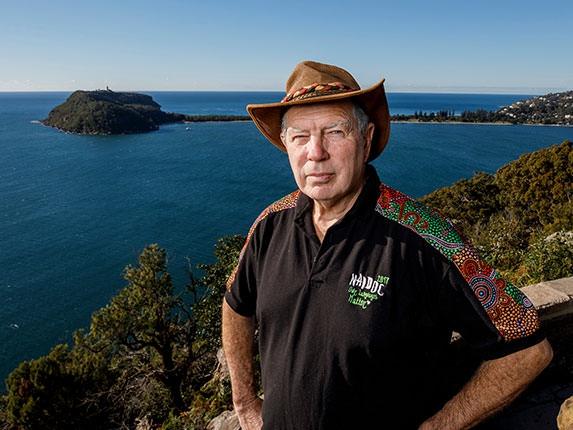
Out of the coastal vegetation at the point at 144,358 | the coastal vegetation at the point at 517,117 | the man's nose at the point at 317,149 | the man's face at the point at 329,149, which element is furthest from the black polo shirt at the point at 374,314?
the coastal vegetation at the point at 517,117

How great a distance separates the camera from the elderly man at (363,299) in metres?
1.75

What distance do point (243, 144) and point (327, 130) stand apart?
104787mm

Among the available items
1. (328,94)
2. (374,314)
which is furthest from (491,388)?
(328,94)

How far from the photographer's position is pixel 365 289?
1818mm

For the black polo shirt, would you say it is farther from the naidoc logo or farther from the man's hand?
the man's hand

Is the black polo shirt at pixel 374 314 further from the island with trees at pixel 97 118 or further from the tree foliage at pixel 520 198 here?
the island with trees at pixel 97 118

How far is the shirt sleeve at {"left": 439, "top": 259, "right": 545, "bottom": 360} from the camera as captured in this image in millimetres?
1707

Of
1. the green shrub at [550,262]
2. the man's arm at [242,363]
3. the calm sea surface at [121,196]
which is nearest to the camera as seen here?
the man's arm at [242,363]

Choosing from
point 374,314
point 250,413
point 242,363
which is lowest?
point 250,413

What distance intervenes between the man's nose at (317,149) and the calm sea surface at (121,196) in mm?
19364

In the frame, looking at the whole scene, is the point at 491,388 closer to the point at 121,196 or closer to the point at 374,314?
the point at 374,314

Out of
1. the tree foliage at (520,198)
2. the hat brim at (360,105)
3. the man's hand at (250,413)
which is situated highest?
the hat brim at (360,105)

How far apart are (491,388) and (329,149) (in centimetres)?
123

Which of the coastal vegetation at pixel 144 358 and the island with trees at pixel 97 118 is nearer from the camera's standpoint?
the coastal vegetation at pixel 144 358
